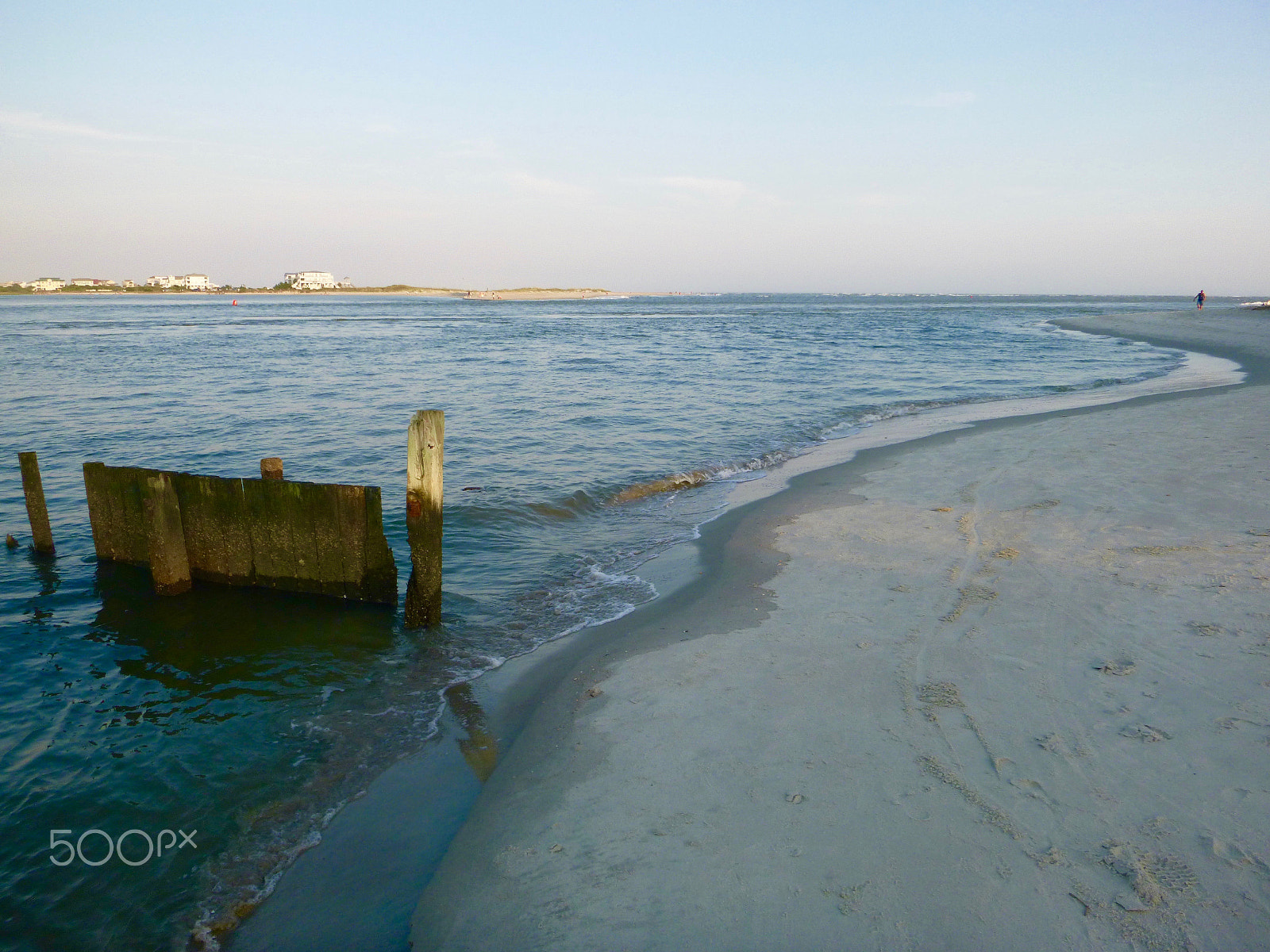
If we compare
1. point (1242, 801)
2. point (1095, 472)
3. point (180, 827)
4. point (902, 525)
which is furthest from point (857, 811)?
point (1095, 472)

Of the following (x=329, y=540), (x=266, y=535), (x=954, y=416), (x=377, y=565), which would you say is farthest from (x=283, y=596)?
(x=954, y=416)

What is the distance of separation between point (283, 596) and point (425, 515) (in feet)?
7.21

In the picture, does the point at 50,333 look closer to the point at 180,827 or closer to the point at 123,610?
the point at 123,610

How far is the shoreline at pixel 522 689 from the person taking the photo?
13.1 feet

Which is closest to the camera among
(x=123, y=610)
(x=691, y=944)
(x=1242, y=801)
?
(x=691, y=944)

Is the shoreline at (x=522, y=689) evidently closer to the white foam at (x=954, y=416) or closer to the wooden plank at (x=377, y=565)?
the white foam at (x=954, y=416)

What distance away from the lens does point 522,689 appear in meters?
6.16

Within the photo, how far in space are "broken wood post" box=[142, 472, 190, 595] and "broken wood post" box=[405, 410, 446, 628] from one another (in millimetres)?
2809

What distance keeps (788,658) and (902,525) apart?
4009mm


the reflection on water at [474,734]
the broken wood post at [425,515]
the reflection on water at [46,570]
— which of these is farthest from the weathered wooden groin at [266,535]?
the reflection on water at [474,734]

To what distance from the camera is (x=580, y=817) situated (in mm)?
4301

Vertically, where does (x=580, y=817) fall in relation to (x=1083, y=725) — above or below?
below

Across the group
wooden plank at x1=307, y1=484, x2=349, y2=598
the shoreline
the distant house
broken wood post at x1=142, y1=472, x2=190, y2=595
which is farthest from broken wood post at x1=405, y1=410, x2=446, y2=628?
the distant house

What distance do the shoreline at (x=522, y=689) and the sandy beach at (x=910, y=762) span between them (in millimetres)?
79
